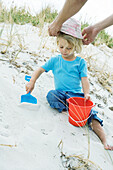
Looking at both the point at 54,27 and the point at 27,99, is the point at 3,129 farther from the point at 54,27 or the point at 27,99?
the point at 54,27

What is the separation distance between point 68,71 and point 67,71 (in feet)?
0.05

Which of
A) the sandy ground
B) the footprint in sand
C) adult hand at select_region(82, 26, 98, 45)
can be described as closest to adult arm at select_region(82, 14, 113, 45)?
adult hand at select_region(82, 26, 98, 45)

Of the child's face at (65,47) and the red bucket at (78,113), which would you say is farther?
the child's face at (65,47)

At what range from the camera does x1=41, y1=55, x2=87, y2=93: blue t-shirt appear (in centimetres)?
207

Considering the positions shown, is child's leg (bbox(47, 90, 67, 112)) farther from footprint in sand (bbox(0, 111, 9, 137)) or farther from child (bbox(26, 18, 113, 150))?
footprint in sand (bbox(0, 111, 9, 137))

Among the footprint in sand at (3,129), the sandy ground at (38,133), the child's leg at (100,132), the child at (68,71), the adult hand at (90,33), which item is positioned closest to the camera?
the sandy ground at (38,133)

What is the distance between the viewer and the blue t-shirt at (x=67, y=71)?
207 centimetres

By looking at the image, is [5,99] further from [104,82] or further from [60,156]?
[104,82]

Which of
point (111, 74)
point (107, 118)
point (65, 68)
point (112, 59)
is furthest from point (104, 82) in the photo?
point (112, 59)

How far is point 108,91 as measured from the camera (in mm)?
3252

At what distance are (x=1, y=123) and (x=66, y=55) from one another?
110 centimetres

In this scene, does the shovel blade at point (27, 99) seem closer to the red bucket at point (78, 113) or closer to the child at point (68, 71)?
the child at point (68, 71)

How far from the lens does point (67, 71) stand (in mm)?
2098

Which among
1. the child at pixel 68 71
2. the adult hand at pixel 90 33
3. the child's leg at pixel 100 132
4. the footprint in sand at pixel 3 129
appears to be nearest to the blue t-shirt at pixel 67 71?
the child at pixel 68 71
